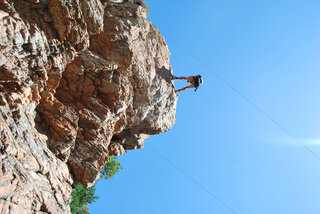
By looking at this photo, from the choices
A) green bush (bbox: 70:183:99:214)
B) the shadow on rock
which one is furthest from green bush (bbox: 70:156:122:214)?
the shadow on rock

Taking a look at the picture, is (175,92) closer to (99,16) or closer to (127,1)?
(127,1)

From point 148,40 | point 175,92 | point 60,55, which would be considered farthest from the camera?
point 175,92

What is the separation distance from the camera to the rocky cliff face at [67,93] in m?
11.6

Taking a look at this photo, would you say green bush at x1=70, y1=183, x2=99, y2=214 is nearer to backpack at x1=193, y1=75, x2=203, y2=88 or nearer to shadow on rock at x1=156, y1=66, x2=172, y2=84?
shadow on rock at x1=156, y1=66, x2=172, y2=84

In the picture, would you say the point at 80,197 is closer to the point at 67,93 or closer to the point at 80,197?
the point at 80,197

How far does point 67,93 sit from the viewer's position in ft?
55.5

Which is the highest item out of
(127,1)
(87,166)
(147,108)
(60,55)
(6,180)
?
(127,1)

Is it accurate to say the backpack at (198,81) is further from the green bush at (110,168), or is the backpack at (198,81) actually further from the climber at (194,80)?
the green bush at (110,168)

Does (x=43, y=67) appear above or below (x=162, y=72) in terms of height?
below

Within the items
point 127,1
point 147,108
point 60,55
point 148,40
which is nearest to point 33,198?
point 60,55

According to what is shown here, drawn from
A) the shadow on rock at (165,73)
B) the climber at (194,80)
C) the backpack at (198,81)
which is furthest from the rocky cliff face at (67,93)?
the backpack at (198,81)

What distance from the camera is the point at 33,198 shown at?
1143cm

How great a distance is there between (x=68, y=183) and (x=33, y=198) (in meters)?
4.88

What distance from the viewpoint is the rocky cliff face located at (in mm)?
11609
